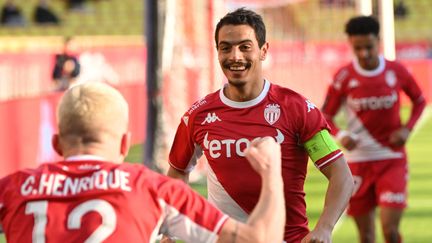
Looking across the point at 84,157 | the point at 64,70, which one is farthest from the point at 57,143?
the point at 64,70

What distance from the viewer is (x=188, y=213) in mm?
4344

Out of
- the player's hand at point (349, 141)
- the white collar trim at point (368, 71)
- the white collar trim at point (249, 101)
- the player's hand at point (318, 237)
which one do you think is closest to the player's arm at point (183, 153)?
the white collar trim at point (249, 101)

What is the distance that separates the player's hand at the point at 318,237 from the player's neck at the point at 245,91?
0.90 m

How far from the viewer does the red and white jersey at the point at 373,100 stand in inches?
413

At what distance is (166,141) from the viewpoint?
17.6 m

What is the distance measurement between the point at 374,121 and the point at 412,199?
5487mm

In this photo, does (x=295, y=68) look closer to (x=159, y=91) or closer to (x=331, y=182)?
(x=159, y=91)

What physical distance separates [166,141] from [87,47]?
800cm

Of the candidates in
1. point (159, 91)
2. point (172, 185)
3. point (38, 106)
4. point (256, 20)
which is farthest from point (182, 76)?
point (172, 185)

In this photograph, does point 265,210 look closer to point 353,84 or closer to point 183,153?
point 183,153

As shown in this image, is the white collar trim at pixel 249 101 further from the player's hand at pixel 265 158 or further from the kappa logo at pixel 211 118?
the player's hand at pixel 265 158

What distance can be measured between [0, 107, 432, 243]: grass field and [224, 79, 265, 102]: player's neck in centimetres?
578

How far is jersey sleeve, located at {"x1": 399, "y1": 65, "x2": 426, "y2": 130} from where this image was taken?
34.5 ft

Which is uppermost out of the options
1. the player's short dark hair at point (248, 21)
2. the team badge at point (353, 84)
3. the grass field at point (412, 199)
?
the player's short dark hair at point (248, 21)
